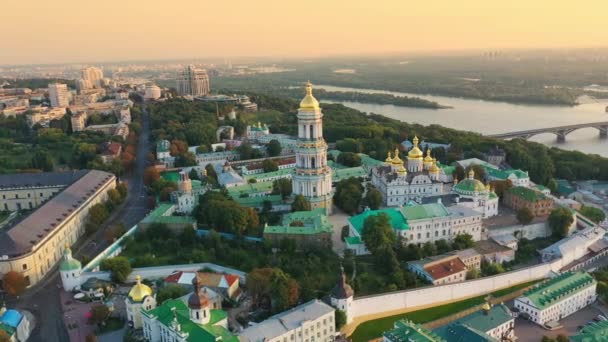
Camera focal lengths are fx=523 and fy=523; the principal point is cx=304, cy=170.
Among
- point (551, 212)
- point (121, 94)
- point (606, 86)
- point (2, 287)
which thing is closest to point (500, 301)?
point (551, 212)

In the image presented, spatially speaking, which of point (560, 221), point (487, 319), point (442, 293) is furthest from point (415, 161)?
point (487, 319)

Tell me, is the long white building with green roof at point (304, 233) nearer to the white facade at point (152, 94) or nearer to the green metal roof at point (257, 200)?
the green metal roof at point (257, 200)

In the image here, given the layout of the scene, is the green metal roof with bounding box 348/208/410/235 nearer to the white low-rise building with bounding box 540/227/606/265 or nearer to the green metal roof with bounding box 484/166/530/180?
the white low-rise building with bounding box 540/227/606/265

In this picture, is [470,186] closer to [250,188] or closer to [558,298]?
[558,298]

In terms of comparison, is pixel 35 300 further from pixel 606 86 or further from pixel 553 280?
pixel 606 86

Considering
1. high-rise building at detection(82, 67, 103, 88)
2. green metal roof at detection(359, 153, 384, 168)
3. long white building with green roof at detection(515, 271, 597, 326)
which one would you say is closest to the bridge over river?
green metal roof at detection(359, 153, 384, 168)

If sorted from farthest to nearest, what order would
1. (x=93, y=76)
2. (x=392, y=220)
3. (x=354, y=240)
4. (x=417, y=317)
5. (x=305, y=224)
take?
1. (x=93, y=76)
2. (x=305, y=224)
3. (x=392, y=220)
4. (x=354, y=240)
5. (x=417, y=317)
